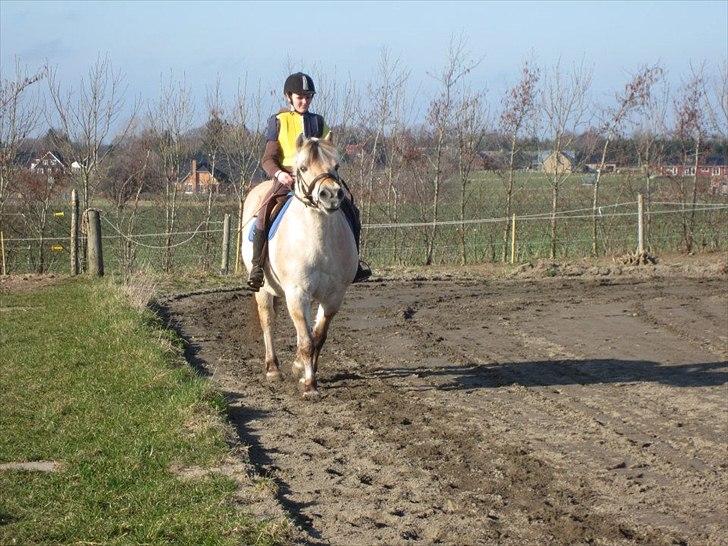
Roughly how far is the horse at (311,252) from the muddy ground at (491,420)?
53cm

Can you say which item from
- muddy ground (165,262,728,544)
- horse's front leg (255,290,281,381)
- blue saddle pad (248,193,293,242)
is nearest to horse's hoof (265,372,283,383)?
horse's front leg (255,290,281,381)

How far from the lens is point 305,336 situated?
854cm

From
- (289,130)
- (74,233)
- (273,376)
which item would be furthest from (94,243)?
(289,130)

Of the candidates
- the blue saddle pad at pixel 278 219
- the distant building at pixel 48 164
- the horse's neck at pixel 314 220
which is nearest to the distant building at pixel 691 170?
the distant building at pixel 48 164

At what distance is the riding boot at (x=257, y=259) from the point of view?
29.7ft

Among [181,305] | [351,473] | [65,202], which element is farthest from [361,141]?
[351,473]

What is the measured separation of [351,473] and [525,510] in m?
1.22

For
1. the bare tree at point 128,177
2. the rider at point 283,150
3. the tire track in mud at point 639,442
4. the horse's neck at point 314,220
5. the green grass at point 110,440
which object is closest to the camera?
the green grass at point 110,440

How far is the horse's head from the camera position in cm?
776

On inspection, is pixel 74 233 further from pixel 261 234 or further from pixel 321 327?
pixel 321 327

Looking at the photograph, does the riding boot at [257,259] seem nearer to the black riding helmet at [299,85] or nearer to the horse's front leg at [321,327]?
the horse's front leg at [321,327]

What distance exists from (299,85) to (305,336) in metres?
2.25

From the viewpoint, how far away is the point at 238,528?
4934 mm

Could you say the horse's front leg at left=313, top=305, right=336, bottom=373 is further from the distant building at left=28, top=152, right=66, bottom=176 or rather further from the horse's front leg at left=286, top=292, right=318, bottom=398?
the distant building at left=28, top=152, right=66, bottom=176
